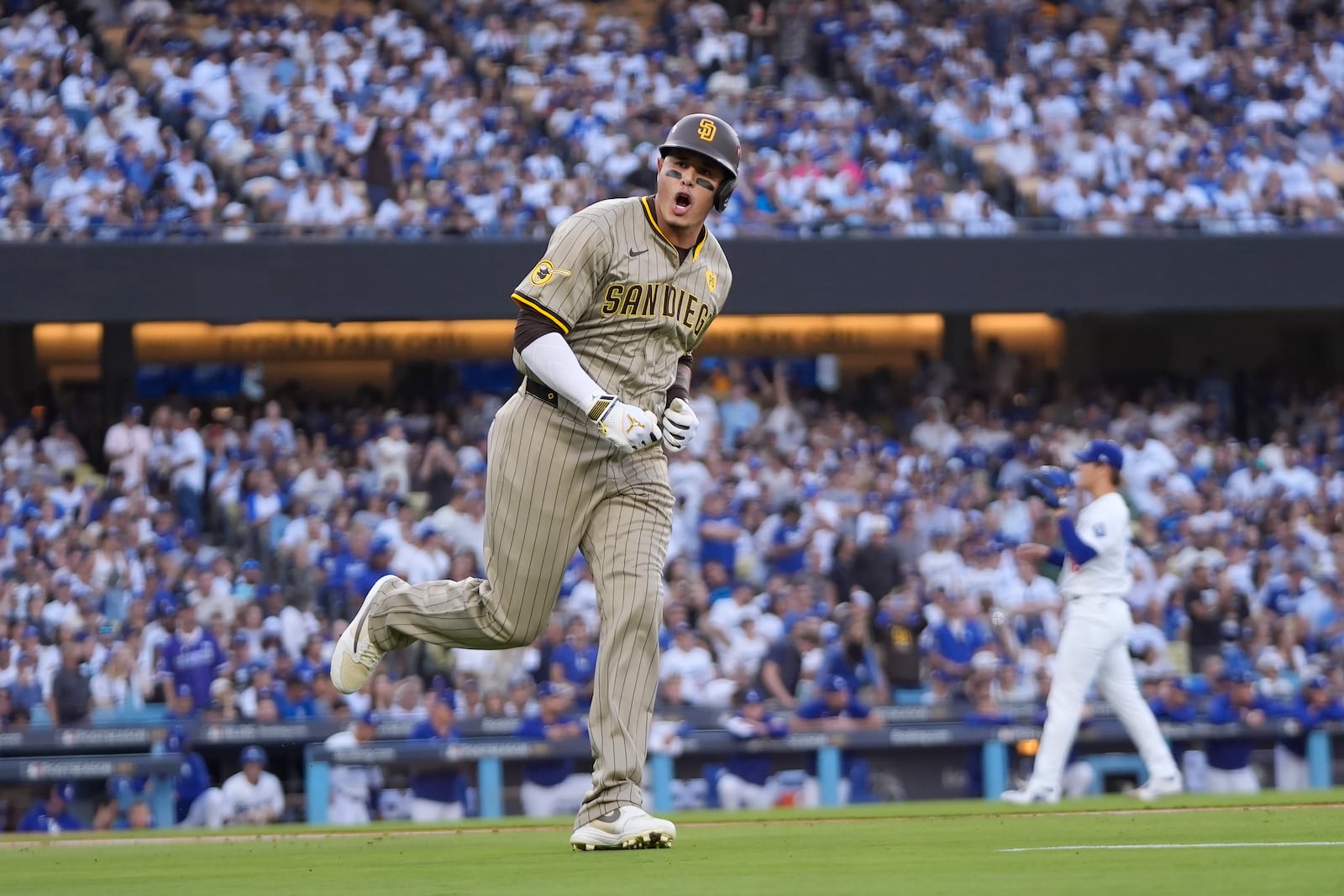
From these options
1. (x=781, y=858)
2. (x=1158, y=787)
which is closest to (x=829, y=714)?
(x=1158, y=787)

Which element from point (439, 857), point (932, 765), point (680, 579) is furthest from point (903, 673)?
point (439, 857)

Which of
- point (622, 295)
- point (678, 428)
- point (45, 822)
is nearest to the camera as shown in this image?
point (678, 428)

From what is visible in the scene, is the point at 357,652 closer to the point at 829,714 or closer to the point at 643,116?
the point at 829,714

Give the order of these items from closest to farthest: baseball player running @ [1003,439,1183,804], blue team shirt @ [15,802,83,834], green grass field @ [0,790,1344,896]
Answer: green grass field @ [0,790,1344,896], baseball player running @ [1003,439,1183,804], blue team shirt @ [15,802,83,834]

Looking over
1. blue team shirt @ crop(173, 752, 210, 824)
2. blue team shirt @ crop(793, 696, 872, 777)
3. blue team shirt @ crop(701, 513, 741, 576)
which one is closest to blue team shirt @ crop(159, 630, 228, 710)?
blue team shirt @ crop(173, 752, 210, 824)

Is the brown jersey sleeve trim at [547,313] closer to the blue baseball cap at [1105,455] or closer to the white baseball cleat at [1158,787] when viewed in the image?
the blue baseball cap at [1105,455]

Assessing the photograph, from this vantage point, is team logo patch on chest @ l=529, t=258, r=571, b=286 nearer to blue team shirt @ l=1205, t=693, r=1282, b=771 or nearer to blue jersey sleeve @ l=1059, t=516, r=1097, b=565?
blue jersey sleeve @ l=1059, t=516, r=1097, b=565

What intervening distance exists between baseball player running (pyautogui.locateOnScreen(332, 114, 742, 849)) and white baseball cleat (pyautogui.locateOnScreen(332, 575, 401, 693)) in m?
0.16

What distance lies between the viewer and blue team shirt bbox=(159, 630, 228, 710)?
13281mm

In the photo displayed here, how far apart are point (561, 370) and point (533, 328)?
179 millimetres

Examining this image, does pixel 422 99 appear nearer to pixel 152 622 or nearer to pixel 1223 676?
pixel 152 622

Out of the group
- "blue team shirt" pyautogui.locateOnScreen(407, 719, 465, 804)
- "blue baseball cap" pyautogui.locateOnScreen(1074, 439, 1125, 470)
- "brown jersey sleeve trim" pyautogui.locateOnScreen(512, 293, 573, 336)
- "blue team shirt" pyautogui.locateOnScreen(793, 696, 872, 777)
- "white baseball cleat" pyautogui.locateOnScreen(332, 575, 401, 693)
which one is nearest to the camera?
"brown jersey sleeve trim" pyautogui.locateOnScreen(512, 293, 573, 336)

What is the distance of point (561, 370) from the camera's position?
5.66m

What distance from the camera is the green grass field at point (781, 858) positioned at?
15.6ft
